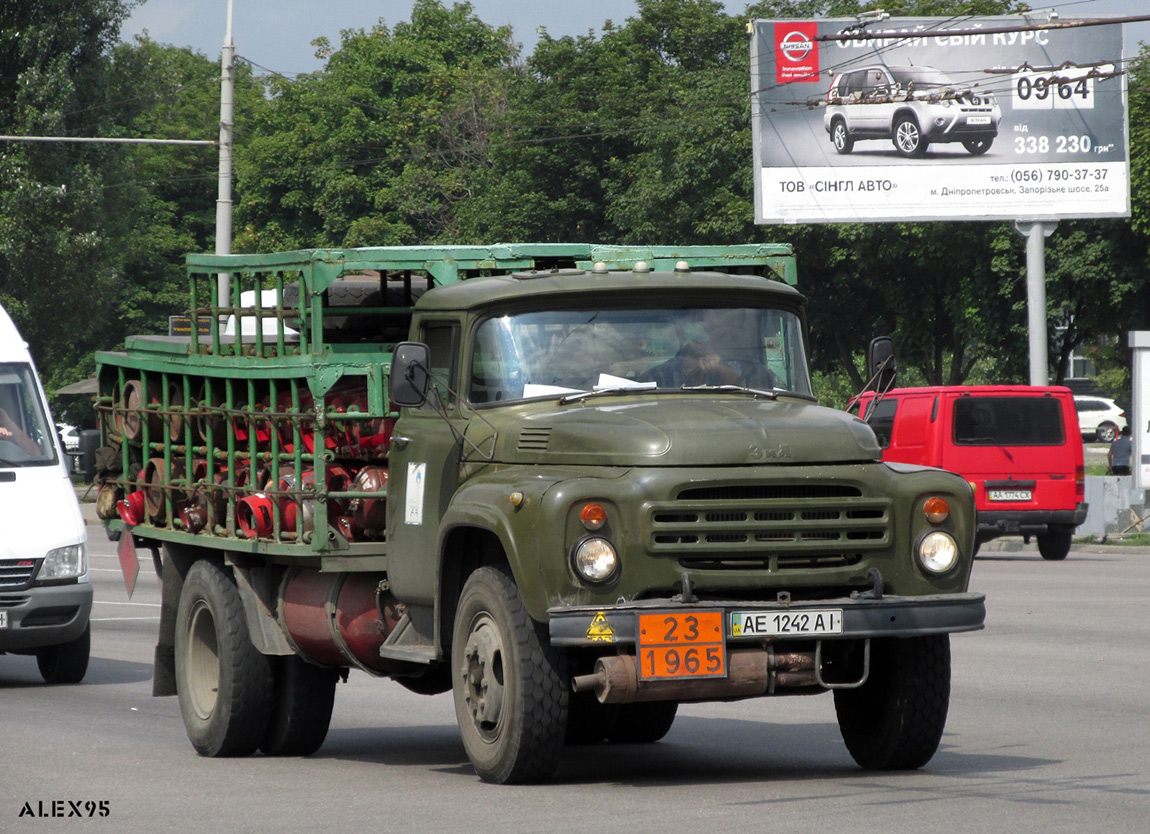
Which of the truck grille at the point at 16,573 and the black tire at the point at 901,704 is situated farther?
the truck grille at the point at 16,573

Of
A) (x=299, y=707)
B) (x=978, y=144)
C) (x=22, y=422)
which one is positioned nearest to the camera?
(x=299, y=707)

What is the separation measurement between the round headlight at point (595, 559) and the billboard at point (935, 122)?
28424 millimetres

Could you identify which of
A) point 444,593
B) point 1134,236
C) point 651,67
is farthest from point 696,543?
point 651,67

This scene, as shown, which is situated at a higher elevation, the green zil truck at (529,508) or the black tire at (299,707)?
the green zil truck at (529,508)

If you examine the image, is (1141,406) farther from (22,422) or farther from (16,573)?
(16,573)

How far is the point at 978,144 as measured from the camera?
3531 centimetres

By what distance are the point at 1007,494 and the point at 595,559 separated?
60.1 ft

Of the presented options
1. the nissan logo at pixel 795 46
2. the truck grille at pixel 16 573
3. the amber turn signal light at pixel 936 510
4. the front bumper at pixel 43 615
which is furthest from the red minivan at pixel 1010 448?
the amber turn signal light at pixel 936 510

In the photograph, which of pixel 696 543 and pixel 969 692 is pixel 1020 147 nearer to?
pixel 969 692

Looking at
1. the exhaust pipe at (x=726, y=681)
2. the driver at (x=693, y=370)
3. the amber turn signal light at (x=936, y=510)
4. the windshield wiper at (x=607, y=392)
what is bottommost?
the exhaust pipe at (x=726, y=681)

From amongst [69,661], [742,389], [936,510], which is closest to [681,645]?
[936,510]

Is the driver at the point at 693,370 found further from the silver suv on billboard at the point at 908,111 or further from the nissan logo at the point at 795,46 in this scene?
the nissan logo at the point at 795,46

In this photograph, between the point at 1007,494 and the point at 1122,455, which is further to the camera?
the point at 1122,455

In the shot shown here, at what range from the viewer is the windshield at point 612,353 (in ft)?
27.9
